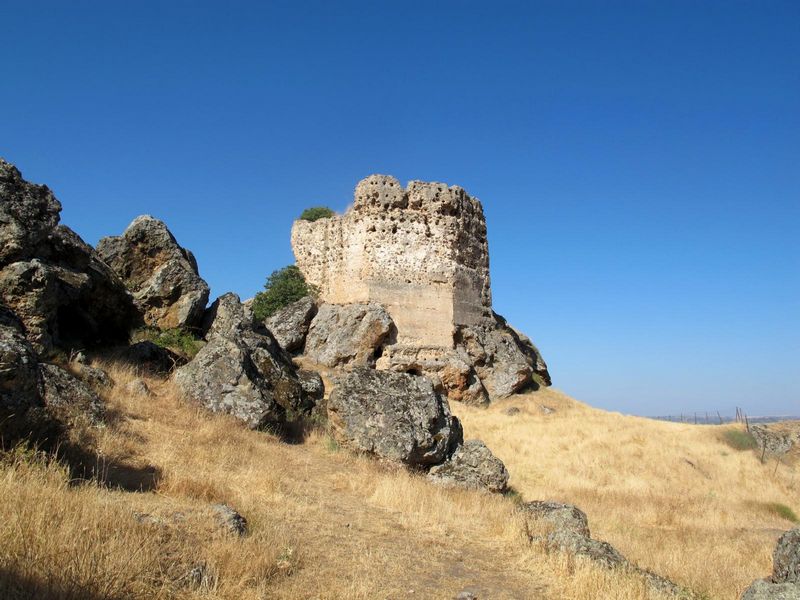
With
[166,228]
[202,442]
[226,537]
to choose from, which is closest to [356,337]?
[166,228]

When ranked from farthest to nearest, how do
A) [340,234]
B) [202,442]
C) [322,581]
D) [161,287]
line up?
[340,234], [161,287], [202,442], [322,581]

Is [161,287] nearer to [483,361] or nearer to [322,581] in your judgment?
[322,581]

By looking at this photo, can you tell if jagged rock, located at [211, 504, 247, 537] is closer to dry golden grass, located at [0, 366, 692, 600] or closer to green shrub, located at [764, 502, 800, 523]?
dry golden grass, located at [0, 366, 692, 600]

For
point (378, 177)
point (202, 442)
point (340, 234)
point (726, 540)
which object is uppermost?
point (378, 177)

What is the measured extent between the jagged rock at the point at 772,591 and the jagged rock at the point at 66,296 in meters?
9.56

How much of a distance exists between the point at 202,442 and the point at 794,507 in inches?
552

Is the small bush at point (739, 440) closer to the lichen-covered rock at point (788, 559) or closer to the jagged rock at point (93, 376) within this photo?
the lichen-covered rock at point (788, 559)

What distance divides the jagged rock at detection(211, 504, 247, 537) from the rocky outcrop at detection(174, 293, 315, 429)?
4.68m

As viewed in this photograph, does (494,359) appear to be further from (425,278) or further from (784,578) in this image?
(784,578)

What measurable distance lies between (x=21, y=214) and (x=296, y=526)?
295 inches

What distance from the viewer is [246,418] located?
10148mm

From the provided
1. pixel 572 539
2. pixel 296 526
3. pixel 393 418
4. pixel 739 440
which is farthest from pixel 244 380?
pixel 739 440

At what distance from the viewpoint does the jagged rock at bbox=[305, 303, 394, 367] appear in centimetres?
2145

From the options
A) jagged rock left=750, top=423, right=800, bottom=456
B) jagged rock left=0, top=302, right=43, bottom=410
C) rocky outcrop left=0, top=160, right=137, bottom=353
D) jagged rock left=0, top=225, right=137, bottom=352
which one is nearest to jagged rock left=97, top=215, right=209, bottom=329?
jagged rock left=0, top=225, right=137, bottom=352
